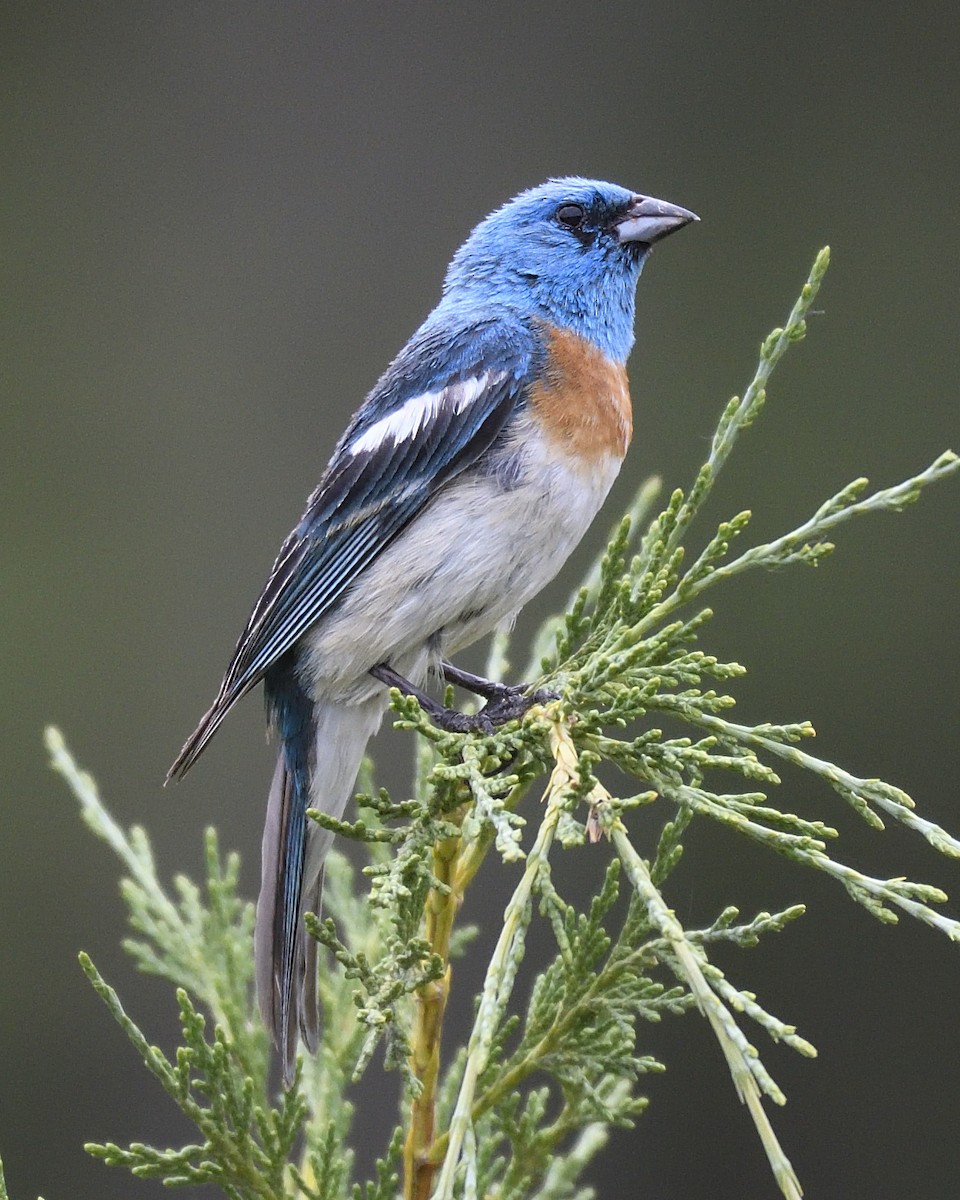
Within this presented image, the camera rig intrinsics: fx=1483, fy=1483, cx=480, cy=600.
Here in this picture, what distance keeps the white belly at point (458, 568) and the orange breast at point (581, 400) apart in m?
0.04

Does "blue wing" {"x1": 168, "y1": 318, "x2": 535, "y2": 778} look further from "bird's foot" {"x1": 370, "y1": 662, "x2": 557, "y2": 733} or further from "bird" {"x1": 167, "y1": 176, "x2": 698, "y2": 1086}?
"bird's foot" {"x1": 370, "y1": 662, "x2": 557, "y2": 733}

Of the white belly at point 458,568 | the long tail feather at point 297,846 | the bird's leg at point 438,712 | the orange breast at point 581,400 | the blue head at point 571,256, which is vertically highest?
the blue head at point 571,256

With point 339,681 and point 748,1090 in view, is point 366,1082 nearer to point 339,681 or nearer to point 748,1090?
point 339,681

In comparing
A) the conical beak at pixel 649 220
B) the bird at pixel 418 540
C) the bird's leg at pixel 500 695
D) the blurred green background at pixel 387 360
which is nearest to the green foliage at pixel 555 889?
the bird's leg at pixel 500 695

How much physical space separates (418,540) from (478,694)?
0.35 metres

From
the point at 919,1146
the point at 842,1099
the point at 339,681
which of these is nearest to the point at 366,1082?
the point at 842,1099

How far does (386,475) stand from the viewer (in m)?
2.36

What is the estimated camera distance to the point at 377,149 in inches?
257

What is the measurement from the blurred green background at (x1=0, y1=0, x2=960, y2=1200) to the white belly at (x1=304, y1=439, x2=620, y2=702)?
8.03ft

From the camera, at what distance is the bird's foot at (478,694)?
1.89m

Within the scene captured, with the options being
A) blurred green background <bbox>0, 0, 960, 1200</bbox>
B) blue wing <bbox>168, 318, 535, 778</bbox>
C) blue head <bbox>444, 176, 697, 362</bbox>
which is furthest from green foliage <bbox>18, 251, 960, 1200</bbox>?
blurred green background <bbox>0, 0, 960, 1200</bbox>

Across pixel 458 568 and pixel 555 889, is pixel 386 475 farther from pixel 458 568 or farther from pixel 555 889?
pixel 555 889

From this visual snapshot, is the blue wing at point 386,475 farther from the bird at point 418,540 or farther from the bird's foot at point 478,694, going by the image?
the bird's foot at point 478,694

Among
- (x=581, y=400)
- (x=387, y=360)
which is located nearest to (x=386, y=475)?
(x=581, y=400)
